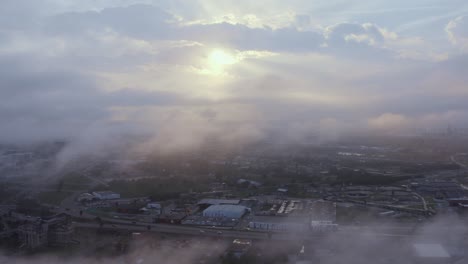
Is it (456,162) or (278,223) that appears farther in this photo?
(456,162)

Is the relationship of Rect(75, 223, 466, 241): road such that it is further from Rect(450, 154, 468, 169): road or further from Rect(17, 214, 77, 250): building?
Rect(450, 154, 468, 169): road

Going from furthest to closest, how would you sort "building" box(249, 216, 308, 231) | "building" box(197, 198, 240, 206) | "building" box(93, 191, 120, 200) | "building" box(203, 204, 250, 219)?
"building" box(93, 191, 120, 200), "building" box(197, 198, 240, 206), "building" box(203, 204, 250, 219), "building" box(249, 216, 308, 231)

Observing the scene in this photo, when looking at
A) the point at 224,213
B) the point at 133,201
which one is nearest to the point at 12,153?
the point at 133,201

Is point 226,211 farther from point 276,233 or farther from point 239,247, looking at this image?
point 239,247

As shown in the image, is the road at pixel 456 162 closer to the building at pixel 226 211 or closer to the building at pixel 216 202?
the building at pixel 216 202

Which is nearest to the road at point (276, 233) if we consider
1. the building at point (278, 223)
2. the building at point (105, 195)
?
the building at point (278, 223)

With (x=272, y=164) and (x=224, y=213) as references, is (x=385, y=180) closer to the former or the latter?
(x=272, y=164)

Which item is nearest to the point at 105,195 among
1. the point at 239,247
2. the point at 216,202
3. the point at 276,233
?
the point at 216,202

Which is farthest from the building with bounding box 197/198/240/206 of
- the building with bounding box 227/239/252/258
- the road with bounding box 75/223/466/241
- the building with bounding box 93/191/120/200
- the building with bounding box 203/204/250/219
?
the building with bounding box 227/239/252/258
